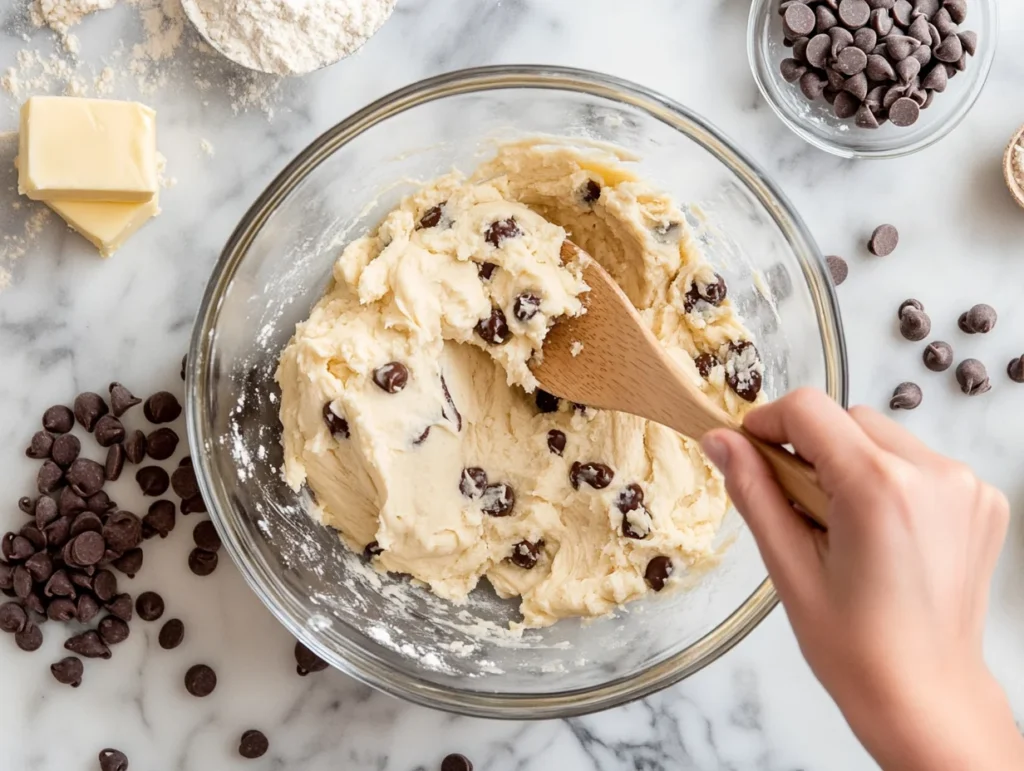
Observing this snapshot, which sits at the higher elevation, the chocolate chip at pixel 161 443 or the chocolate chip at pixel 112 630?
the chocolate chip at pixel 161 443

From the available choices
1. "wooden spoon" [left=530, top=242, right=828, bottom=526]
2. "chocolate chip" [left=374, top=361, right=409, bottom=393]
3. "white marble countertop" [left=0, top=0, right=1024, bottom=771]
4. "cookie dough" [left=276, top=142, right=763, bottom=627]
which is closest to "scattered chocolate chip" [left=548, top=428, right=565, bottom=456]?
"cookie dough" [left=276, top=142, right=763, bottom=627]

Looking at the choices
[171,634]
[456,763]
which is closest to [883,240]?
[456,763]

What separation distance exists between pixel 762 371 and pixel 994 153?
100cm

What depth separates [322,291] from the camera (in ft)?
7.84

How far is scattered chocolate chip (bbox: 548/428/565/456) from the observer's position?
229 cm

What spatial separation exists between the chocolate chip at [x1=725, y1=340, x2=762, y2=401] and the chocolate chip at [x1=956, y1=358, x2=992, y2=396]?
2.25 feet

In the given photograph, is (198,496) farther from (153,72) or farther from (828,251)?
(828,251)

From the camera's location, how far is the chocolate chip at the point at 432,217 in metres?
2.26

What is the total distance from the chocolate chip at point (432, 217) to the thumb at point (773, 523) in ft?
3.45

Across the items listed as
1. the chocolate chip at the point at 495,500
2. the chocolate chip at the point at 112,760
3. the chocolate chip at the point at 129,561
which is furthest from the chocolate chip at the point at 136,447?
the chocolate chip at the point at 495,500

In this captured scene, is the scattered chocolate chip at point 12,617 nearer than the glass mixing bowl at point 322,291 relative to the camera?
No

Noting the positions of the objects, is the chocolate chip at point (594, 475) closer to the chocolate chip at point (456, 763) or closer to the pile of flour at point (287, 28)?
the chocolate chip at point (456, 763)

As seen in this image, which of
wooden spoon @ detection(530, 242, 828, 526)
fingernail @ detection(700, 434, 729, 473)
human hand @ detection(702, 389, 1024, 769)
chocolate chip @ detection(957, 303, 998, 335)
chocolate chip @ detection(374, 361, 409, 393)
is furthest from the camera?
chocolate chip @ detection(957, 303, 998, 335)

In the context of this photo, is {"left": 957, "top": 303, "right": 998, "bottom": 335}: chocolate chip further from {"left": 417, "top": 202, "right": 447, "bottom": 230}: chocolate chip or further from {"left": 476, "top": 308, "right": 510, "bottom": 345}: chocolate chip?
{"left": 417, "top": 202, "right": 447, "bottom": 230}: chocolate chip
